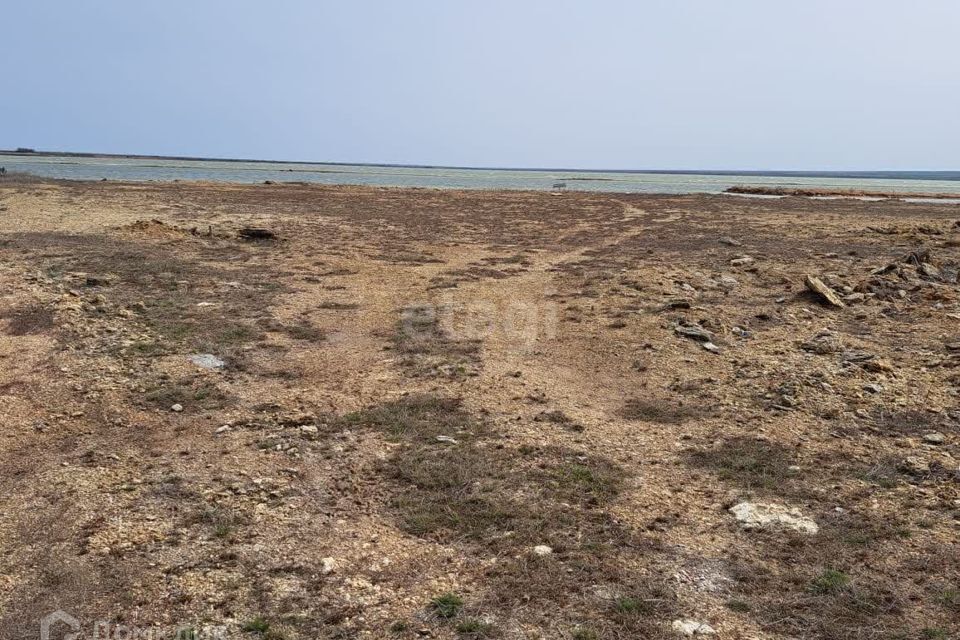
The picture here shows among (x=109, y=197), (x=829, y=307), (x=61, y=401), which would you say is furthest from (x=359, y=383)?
(x=109, y=197)

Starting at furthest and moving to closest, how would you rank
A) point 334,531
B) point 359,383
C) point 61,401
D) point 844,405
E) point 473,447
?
point 359,383, point 844,405, point 61,401, point 473,447, point 334,531

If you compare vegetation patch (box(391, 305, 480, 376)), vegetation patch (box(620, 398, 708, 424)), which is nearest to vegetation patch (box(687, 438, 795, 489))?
vegetation patch (box(620, 398, 708, 424))

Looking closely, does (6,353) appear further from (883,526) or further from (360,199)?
(360,199)

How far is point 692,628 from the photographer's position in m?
3.84

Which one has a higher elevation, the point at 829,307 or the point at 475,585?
the point at 829,307

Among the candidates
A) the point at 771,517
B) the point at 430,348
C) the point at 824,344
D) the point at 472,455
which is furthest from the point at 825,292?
the point at 472,455

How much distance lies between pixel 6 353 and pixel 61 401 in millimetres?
2096

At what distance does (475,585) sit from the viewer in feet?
13.8

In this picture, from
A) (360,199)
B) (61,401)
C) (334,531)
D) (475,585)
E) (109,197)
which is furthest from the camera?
(360,199)

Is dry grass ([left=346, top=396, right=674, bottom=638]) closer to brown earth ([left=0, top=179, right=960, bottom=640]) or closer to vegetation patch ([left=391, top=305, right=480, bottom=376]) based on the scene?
brown earth ([left=0, top=179, right=960, bottom=640])

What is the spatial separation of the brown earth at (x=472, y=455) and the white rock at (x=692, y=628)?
0.12 m

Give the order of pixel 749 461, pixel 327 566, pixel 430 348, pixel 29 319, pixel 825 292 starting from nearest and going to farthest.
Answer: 1. pixel 327 566
2. pixel 749 461
3. pixel 430 348
4. pixel 29 319
5. pixel 825 292

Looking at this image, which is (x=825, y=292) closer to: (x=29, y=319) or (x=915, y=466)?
(x=915, y=466)

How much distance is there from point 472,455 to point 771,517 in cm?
266
